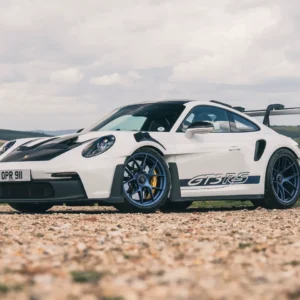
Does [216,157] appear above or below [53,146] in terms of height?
below

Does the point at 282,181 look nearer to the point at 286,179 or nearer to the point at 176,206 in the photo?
the point at 286,179

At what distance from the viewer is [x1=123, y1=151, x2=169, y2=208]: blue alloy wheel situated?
32.1 feet

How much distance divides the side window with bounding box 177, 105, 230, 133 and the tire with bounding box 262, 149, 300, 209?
1022 mm

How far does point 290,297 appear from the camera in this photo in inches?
145

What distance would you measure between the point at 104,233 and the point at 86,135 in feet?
10.3

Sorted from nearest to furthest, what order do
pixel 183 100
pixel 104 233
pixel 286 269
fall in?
1. pixel 286 269
2. pixel 104 233
3. pixel 183 100

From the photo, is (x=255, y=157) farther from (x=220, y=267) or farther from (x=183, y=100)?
(x=220, y=267)

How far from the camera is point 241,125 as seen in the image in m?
11.5

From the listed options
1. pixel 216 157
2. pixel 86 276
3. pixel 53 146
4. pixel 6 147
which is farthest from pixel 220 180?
pixel 86 276

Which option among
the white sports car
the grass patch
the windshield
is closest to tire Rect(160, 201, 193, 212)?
the white sports car

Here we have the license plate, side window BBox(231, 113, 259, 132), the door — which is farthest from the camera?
side window BBox(231, 113, 259, 132)

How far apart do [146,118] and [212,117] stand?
117cm

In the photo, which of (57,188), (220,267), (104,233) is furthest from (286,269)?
(57,188)

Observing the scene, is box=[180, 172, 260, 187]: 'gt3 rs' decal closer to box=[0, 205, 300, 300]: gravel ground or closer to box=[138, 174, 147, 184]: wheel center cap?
box=[138, 174, 147, 184]: wheel center cap
